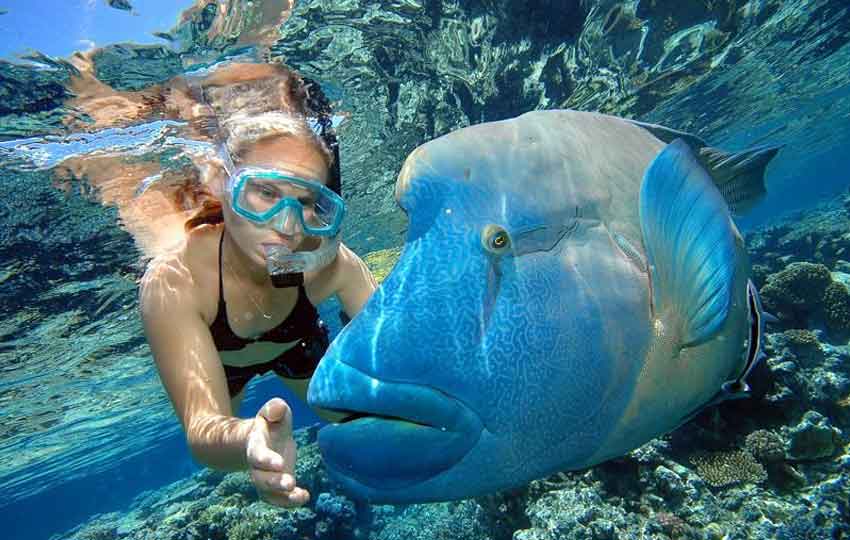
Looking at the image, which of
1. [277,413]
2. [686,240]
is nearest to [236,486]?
[277,413]

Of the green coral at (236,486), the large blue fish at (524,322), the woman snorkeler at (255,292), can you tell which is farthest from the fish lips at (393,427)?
the green coral at (236,486)

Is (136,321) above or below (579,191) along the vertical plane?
below

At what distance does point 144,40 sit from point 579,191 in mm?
6334

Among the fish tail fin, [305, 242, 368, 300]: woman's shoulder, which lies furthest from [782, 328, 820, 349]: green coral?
[305, 242, 368, 300]: woman's shoulder

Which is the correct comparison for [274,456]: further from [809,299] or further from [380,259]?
[380,259]

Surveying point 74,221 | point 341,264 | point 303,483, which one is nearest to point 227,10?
point 341,264

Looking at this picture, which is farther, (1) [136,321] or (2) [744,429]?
(1) [136,321]

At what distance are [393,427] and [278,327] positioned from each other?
3.13 metres

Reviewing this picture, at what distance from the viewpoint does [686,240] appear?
1.19m

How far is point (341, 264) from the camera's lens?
4219mm

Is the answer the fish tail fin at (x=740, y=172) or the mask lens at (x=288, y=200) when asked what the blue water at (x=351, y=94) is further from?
the mask lens at (x=288, y=200)

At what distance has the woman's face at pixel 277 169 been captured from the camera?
330 cm

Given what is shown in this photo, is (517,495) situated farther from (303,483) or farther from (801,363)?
(303,483)

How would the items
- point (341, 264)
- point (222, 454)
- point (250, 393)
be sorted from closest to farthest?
point (222, 454), point (341, 264), point (250, 393)
